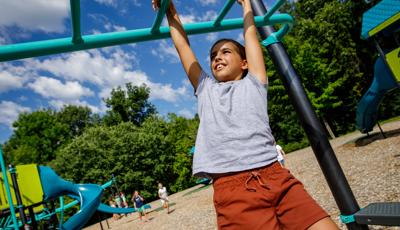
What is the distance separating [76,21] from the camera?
157 centimetres

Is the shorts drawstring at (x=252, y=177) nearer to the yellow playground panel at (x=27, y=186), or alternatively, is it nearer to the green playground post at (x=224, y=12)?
the green playground post at (x=224, y=12)

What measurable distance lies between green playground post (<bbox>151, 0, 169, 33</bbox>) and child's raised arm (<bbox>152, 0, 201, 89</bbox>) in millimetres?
100

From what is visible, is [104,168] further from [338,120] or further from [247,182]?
[247,182]

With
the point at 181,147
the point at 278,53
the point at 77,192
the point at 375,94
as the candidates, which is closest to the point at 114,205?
the point at 77,192

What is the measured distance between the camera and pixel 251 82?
1.76 metres

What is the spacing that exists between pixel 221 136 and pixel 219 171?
18 cm

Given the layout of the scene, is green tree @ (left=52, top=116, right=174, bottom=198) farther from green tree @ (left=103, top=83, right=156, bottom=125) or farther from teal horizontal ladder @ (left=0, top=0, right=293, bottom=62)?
teal horizontal ladder @ (left=0, top=0, right=293, bottom=62)

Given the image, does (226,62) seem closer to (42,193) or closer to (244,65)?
(244,65)

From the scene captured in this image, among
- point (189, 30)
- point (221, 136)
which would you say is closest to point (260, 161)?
point (221, 136)

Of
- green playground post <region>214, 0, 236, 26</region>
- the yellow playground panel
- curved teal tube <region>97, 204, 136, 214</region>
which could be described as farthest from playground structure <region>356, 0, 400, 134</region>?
the yellow playground panel

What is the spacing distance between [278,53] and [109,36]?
129 cm

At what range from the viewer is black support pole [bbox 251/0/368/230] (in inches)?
88.7

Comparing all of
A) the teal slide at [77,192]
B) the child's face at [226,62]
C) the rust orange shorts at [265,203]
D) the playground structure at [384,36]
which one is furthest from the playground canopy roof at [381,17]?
the teal slide at [77,192]

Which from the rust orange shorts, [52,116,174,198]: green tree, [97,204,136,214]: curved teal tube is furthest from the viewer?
[52,116,174,198]: green tree
